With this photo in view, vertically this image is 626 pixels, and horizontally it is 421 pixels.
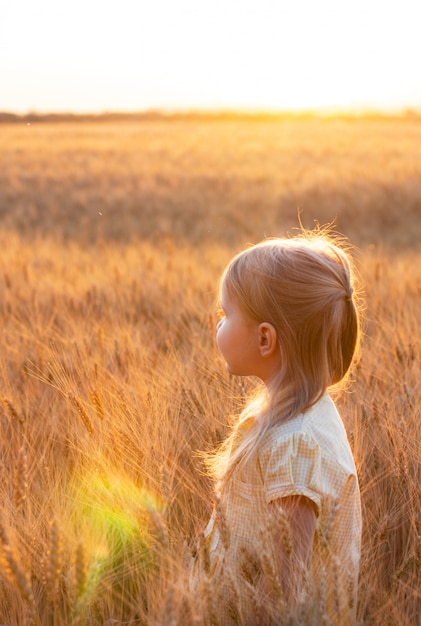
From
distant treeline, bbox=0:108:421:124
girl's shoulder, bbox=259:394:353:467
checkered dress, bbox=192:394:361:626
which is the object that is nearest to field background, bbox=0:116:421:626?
checkered dress, bbox=192:394:361:626

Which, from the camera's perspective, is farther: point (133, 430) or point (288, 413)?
point (133, 430)

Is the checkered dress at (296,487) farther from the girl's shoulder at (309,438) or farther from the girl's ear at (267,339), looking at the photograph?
the girl's ear at (267,339)

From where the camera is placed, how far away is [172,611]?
811 millimetres

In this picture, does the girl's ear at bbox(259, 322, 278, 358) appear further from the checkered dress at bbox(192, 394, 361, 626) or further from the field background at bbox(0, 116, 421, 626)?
the field background at bbox(0, 116, 421, 626)

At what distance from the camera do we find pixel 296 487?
1179mm

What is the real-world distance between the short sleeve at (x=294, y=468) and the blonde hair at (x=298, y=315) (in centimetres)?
4

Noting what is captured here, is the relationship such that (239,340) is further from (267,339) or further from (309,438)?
(309,438)

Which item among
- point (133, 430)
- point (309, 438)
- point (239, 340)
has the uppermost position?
point (239, 340)

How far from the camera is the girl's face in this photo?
130cm

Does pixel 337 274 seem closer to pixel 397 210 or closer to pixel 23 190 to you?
pixel 397 210

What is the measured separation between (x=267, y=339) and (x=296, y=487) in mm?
254

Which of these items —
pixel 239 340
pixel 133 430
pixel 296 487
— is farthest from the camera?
pixel 133 430

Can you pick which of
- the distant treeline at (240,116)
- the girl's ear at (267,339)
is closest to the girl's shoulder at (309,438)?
the girl's ear at (267,339)

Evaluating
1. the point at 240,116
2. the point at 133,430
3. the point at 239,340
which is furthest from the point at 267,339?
the point at 240,116
